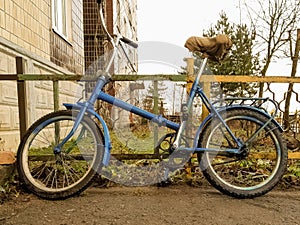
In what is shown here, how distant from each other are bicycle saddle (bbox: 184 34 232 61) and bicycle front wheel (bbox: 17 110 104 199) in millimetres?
1012

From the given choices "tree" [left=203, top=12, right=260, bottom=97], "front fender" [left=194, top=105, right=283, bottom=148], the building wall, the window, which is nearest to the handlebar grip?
"front fender" [left=194, top=105, right=283, bottom=148]

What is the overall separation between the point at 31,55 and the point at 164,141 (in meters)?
2.44

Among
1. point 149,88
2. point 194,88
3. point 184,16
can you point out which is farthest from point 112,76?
point 184,16

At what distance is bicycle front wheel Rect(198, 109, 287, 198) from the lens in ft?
7.41

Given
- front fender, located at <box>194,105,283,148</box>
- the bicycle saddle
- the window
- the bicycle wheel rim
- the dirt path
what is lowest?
the dirt path

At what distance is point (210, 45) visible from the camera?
7.86 feet

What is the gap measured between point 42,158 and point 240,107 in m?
1.64

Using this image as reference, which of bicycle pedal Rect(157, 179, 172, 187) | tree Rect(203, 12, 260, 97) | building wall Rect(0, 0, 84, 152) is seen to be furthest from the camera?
tree Rect(203, 12, 260, 97)

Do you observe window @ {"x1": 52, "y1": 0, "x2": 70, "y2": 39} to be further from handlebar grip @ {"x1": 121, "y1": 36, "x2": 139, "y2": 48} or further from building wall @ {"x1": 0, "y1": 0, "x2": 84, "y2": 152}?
handlebar grip @ {"x1": 121, "y1": 36, "x2": 139, "y2": 48}

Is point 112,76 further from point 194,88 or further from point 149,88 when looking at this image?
point 194,88

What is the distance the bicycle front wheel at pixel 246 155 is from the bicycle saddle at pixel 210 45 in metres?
0.51

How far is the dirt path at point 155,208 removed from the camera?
180 centimetres

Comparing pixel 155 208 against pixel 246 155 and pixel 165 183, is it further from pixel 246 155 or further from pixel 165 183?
pixel 246 155

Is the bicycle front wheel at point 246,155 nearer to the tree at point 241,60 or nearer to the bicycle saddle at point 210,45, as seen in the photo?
the bicycle saddle at point 210,45
